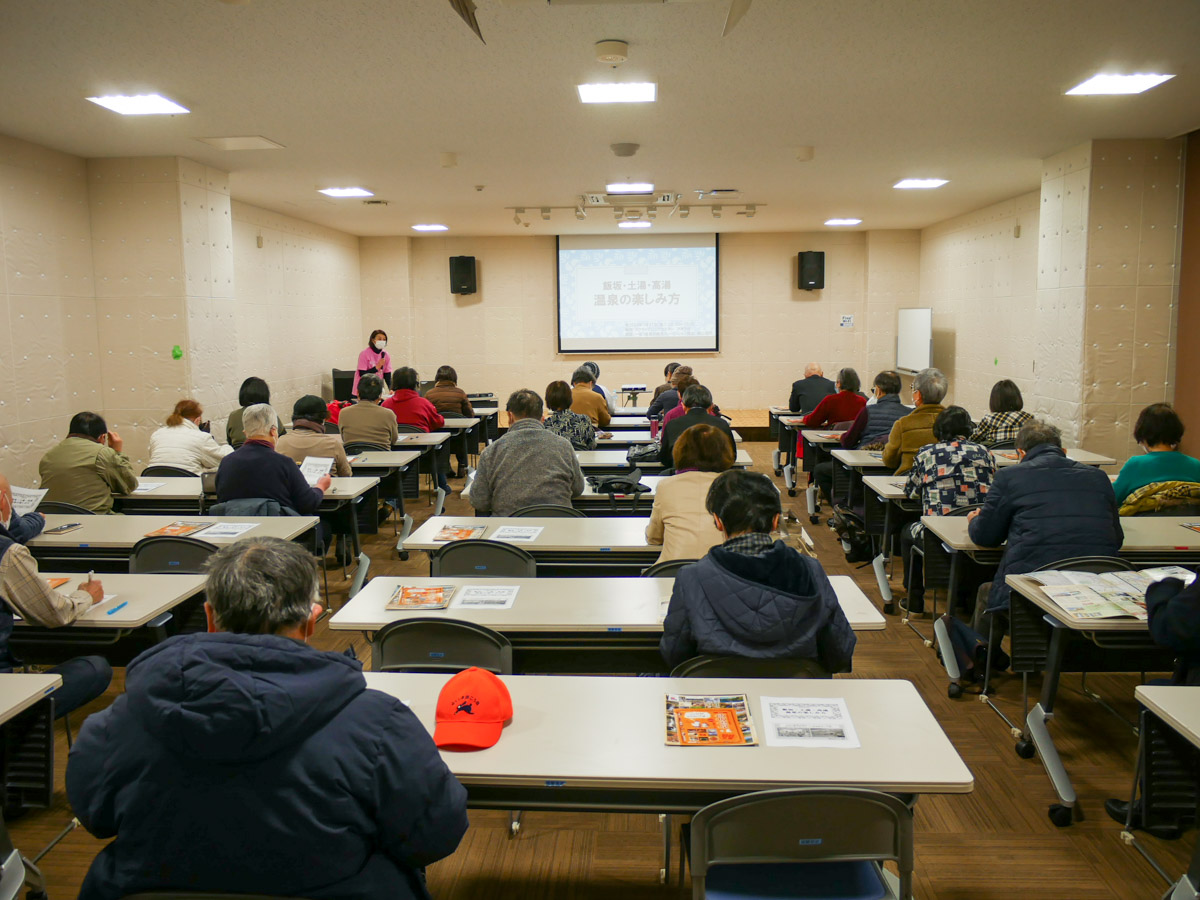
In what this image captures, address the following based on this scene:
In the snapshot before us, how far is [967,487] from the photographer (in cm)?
465

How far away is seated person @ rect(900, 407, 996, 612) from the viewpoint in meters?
4.64

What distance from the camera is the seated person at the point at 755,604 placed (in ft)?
7.59

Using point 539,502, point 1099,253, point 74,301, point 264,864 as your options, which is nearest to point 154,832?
point 264,864

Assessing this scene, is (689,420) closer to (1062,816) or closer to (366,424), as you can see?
(366,424)

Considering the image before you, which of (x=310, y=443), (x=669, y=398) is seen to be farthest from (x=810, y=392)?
(x=310, y=443)

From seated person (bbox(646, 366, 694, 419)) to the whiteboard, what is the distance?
18.9 feet

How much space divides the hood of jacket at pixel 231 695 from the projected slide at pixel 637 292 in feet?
42.1

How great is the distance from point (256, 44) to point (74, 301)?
390cm

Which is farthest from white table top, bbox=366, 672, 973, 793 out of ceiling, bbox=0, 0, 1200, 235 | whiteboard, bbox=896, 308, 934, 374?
whiteboard, bbox=896, 308, 934, 374

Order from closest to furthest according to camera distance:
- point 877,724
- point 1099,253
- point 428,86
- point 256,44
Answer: point 877,724 → point 256,44 → point 428,86 → point 1099,253

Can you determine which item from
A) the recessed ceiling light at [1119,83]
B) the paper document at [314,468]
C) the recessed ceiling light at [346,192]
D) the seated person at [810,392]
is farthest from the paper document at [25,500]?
the seated person at [810,392]

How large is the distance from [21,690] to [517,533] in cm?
207

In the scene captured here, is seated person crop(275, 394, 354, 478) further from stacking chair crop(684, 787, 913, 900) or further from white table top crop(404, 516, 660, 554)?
stacking chair crop(684, 787, 913, 900)

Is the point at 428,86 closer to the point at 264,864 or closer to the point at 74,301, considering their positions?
the point at 74,301
